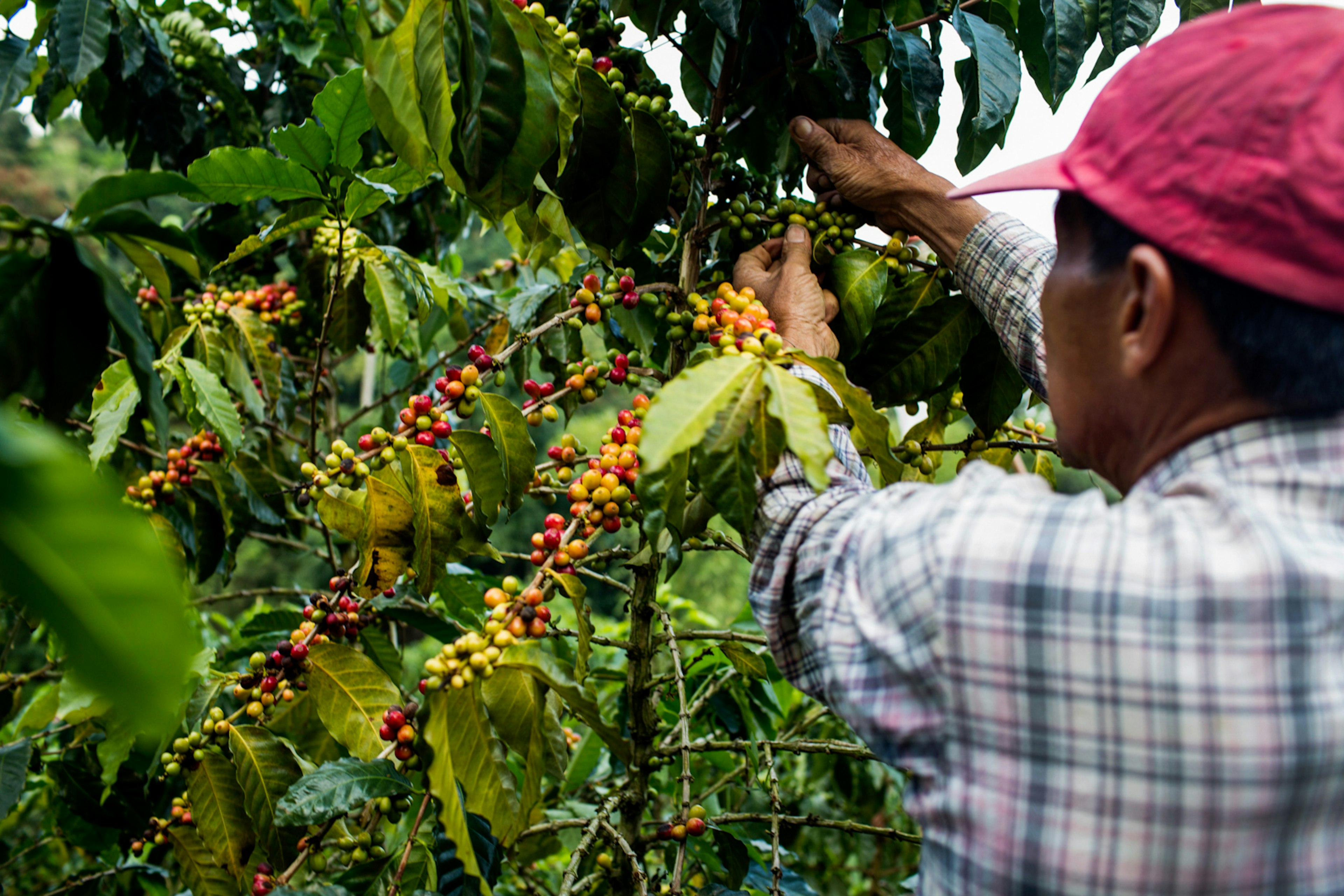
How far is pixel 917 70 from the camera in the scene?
4.46 feet

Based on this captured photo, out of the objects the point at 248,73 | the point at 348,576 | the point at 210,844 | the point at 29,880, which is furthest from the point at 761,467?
the point at 29,880

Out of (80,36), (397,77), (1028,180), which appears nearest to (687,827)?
(1028,180)

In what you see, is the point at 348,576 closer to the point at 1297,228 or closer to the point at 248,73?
the point at 1297,228

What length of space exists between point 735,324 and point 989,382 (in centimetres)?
55

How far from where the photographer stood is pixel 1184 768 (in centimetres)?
66

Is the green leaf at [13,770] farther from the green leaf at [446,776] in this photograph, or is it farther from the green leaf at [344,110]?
the green leaf at [344,110]

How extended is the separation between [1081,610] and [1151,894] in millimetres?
226

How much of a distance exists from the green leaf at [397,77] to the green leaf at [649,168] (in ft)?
1.04

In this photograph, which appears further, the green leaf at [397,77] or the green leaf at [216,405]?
the green leaf at [216,405]

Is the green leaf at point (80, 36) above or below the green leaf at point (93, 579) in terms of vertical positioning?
above

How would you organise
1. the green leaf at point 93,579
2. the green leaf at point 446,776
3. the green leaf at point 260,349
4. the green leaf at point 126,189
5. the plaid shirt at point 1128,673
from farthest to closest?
the green leaf at point 260,349 → the green leaf at point 446,776 → the green leaf at point 126,189 → the plaid shirt at point 1128,673 → the green leaf at point 93,579

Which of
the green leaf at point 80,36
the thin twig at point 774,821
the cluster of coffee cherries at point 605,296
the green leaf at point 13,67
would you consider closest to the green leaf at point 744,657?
the thin twig at point 774,821

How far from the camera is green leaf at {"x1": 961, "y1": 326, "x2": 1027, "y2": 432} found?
56.6 inches

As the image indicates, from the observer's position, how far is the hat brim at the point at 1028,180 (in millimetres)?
865
